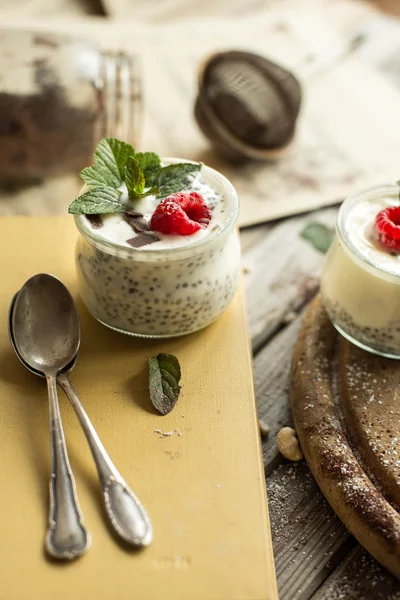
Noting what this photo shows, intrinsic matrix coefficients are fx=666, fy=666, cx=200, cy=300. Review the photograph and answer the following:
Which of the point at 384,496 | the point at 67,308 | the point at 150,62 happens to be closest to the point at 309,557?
the point at 384,496

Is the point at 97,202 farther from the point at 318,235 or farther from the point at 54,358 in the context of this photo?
the point at 318,235

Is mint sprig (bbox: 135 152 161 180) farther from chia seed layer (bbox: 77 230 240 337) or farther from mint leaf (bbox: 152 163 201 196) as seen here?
chia seed layer (bbox: 77 230 240 337)

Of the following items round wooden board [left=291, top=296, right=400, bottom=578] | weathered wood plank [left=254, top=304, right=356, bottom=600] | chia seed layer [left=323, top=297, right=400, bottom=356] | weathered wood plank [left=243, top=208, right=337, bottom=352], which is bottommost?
weathered wood plank [left=243, top=208, right=337, bottom=352]

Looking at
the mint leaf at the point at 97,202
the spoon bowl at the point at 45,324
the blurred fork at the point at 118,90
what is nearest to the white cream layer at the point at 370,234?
the mint leaf at the point at 97,202

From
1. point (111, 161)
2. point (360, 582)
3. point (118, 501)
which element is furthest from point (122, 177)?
point (360, 582)

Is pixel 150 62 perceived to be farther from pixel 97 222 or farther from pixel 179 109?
pixel 97 222

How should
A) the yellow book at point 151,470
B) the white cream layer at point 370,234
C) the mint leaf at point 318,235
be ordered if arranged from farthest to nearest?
1. the mint leaf at point 318,235
2. the white cream layer at point 370,234
3. the yellow book at point 151,470

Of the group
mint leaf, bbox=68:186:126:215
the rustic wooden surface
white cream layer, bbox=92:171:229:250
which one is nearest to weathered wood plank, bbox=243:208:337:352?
the rustic wooden surface

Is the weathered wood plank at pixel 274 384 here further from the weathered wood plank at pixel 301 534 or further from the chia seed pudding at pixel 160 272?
the chia seed pudding at pixel 160 272
